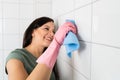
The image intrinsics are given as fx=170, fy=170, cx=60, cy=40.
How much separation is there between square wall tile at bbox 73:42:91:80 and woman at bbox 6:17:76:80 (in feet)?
0.36

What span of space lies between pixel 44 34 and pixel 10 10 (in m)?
0.60

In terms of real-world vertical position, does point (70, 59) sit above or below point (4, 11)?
below

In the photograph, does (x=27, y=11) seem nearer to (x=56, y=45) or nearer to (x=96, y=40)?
(x=56, y=45)

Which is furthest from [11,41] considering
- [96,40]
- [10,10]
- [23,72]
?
[96,40]

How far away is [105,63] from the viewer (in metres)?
0.61

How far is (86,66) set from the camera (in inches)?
31.0

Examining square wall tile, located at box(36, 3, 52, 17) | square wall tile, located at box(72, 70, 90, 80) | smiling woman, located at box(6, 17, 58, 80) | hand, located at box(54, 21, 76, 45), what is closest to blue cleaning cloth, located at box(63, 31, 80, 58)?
hand, located at box(54, 21, 76, 45)

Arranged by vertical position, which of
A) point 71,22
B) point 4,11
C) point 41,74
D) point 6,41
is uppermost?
point 4,11

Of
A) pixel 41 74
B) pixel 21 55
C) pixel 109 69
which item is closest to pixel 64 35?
pixel 41 74

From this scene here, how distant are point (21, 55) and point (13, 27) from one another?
1.92 ft

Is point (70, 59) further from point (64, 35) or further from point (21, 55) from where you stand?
point (21, 55)

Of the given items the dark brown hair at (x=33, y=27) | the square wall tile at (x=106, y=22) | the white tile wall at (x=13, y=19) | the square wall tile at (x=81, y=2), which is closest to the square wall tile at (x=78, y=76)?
the square wall tile at (x=106, y=22)

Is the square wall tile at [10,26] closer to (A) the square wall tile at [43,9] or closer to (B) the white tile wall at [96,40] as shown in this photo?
(A) the square wall tile at [43,9]

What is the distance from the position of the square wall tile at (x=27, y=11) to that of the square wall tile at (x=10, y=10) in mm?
47
